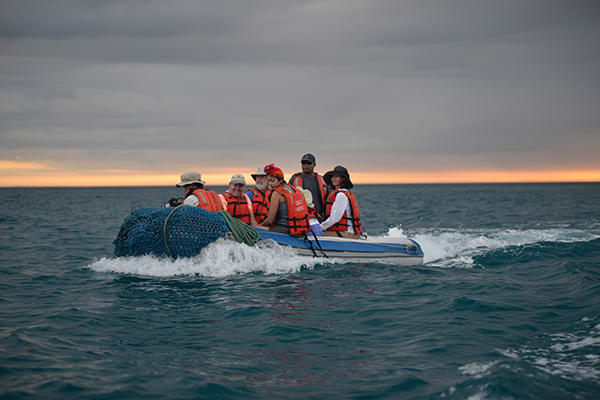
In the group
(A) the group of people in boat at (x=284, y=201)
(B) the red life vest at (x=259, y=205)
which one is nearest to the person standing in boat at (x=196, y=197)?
(A) the group of people in boat at (x=284, y=201)

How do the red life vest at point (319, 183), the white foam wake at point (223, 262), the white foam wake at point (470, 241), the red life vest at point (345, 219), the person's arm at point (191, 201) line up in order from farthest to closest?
the white foam wake at point (470, 241) < the red life vest at point (319, 183) < the red life vest at point (345, 219) < the person's arm at point (191, 201) < the white foam wake at point (223, 262)

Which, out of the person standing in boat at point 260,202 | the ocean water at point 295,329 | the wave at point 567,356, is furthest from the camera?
the person standing in boat at point 260,202

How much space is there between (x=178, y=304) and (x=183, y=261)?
2144 millimetres

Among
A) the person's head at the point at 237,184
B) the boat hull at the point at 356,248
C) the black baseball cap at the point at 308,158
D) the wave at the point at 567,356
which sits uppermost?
the black baseball cap at the point at 308,158

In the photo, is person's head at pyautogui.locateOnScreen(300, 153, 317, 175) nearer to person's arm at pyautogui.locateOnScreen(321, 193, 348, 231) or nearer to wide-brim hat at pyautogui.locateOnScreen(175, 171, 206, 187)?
person's arm at pyautogui.locateOnScreen(321, 193, 348, 231)

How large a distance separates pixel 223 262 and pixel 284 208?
1.71 m

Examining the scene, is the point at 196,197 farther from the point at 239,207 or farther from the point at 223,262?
the point at 223,262

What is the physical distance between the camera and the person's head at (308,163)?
11.1 metres

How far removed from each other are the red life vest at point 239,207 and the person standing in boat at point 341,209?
67.0 inches

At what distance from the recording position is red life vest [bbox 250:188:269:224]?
11.3m

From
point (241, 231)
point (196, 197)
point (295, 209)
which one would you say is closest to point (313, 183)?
point (295, 209)

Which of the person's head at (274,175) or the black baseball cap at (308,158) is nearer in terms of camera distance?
the person's head at (274,175)

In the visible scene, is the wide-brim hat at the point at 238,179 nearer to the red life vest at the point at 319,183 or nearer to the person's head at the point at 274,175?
the person's head at the point at 274,175

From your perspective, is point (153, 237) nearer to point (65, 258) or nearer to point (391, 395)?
point (65, 258)
